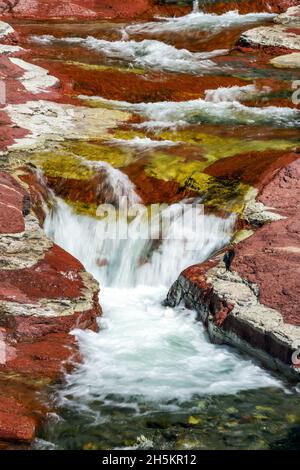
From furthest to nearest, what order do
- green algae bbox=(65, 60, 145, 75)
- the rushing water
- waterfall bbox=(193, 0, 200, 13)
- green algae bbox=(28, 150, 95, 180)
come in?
waterfall bbox=(193, 0, 200, 13)
green algae bbox=(65, 60, 145, 75)
green algae bbox=(28, 150, 95, 180)
the rushing water

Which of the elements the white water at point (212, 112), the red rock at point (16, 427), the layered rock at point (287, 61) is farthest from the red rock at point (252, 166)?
the layered rock at point (287, 61)

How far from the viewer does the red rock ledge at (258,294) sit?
23.6 ft

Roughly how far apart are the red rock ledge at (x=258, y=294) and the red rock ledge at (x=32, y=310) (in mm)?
1147

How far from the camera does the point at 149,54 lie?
17453 mm

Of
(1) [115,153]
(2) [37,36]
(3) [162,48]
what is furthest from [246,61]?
(1) [115,153]

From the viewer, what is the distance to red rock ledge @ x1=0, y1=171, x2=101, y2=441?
6.37 m

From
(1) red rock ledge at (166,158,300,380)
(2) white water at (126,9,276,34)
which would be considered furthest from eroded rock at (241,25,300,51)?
(1) red rock ledge at (166,158,300,380)

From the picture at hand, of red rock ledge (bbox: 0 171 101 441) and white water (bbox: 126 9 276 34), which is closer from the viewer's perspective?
red rock ledge (bbox: 0 171 101 441)

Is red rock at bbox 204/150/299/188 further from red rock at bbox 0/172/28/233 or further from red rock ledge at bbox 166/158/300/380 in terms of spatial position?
red rock at bbox 0/172/28/233

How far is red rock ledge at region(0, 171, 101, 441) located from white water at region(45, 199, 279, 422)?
23 cm

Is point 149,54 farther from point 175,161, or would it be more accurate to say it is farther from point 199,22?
point 175,161

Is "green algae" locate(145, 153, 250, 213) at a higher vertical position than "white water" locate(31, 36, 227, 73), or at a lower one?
lower

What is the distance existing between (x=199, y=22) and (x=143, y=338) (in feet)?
48.1
